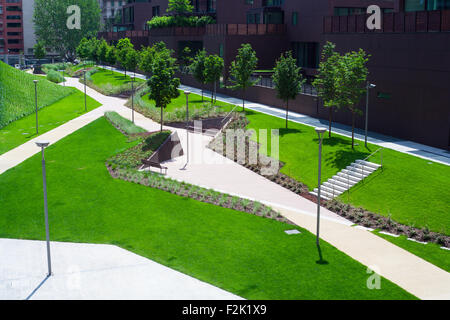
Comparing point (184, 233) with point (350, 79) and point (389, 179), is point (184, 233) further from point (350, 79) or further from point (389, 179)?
point (350, 79)

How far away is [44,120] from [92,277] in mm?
35398

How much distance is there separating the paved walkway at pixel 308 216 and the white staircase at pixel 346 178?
4.75ft

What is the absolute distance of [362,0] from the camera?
52.4m

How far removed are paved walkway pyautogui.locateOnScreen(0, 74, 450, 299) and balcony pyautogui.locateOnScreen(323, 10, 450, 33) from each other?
43.9 feet

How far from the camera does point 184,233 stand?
830 inches

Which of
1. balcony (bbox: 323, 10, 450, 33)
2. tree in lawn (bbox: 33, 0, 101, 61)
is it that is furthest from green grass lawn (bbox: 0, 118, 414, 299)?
tree in lawn (bbox: 33, 0, 101, 61)

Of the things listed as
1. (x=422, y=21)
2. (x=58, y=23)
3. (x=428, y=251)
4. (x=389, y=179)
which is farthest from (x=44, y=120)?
(x=58, y=23)

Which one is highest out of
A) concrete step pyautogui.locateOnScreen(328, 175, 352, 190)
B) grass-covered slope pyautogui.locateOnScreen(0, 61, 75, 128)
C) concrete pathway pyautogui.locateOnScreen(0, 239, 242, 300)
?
grass-covered slope pyautogui.locateOnScreen(0, 61, 75, 128)

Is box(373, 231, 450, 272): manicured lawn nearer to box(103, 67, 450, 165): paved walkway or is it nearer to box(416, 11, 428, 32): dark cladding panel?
box(103, 67, 450, 165): paved walkway

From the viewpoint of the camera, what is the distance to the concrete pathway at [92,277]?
52.1 ft

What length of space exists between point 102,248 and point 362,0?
42348 millimetres

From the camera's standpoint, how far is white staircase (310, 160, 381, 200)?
26.7 meters

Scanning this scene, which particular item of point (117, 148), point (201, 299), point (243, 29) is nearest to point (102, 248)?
point (201, 299)

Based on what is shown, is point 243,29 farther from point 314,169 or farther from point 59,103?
point 314,169
